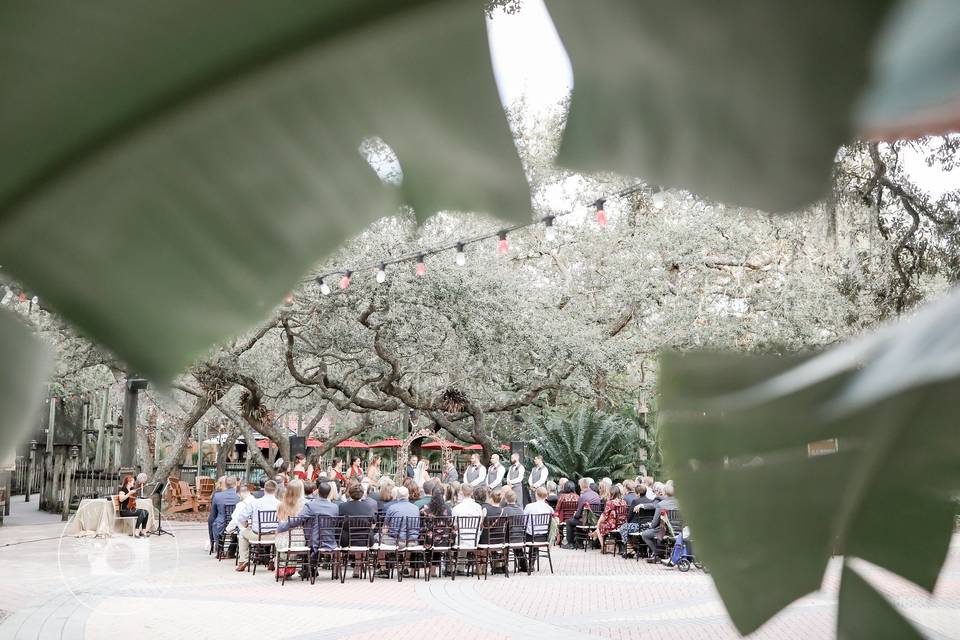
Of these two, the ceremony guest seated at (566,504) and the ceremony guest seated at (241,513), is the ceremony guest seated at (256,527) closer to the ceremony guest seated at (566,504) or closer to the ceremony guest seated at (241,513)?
the ceremony guest seated at (241,513)

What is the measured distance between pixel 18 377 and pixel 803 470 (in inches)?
10.0

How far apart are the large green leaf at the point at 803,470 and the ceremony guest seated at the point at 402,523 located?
9155 mm

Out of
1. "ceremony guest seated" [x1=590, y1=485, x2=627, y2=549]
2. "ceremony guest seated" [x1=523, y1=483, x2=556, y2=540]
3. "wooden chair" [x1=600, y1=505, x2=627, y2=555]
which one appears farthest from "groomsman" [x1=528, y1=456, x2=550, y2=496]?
"ceremony guest seated" [x1=523, y1=483, x2=556, y2=540]

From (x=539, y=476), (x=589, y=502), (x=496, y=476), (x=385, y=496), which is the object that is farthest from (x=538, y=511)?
(x=539, y=476)

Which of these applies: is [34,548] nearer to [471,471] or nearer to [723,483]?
[471,471]

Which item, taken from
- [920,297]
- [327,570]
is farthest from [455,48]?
[327,570]

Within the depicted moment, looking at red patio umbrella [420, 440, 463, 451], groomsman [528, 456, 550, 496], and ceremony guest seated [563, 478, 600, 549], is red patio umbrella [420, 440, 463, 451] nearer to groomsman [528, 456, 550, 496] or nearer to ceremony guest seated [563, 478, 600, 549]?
groomsman [528, 456, 550, 496]

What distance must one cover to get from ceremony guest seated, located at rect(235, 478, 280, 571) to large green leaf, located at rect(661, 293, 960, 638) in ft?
A: 33.1

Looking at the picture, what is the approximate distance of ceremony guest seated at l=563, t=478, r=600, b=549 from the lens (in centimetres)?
1245

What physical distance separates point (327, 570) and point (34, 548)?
4801 mm

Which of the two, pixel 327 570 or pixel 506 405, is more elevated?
pixel 506 405

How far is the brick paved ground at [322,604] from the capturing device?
6879 millimetres

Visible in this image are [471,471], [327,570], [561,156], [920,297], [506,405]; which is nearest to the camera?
[561,156]

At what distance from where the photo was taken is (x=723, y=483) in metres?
0.24
